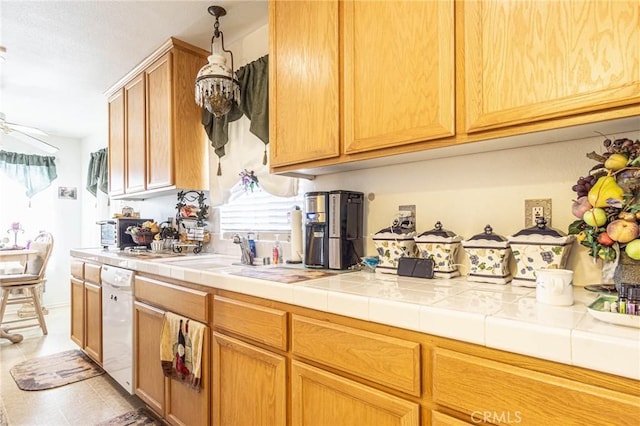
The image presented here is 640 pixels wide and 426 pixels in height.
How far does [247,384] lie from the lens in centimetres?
148

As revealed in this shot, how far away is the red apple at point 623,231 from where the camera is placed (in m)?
0.93

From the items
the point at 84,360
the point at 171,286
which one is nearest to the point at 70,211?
the point at 84,360

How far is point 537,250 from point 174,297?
1.69 metres

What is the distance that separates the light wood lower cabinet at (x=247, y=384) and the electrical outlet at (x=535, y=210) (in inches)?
40.9

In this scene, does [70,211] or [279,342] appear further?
[70,211]

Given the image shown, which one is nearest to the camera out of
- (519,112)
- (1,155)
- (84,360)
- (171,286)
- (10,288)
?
(519,112)

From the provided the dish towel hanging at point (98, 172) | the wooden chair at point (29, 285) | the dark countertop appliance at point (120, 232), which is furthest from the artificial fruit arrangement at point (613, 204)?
the dish towel hanging at point (98, 172)

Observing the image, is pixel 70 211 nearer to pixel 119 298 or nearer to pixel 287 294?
pixel 119 298

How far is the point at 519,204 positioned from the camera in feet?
4.38

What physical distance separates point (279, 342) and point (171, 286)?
878 millimetres

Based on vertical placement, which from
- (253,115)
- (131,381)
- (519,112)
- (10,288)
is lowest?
(131,381)

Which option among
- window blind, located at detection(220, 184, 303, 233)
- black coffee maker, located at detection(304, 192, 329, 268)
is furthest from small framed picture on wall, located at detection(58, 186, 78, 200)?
black coffee maker, located at detection(304, 192, 329, 268)

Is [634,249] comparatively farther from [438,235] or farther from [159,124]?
[159,124]

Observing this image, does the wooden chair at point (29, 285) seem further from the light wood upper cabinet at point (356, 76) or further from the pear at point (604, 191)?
the pear at point (604, 191)
